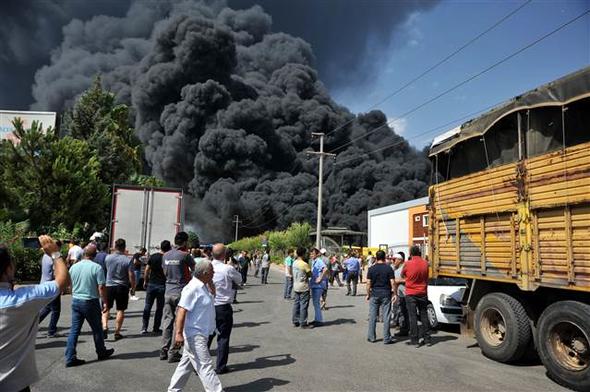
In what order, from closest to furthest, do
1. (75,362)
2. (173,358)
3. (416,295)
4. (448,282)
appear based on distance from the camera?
1. (75,362)
2. (173,358)
3. (416,295)
4. (448,282)

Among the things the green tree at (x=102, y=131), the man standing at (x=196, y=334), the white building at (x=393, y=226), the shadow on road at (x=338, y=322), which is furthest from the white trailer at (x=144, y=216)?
the white building at (x=393, y=226)

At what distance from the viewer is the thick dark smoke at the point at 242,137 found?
207 ft

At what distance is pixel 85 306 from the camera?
630cm

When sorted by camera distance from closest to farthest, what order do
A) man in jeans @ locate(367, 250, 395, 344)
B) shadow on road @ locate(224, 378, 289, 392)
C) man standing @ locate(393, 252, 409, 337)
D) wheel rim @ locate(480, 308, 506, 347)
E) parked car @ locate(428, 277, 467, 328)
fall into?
shadow on road @ locate(224, 378, 289, 392) → wheel rim @ locate(480, 308, 506, 347) → man in jeans @ locate(367, 250, 395, 344) → man standing @ locate(393, 252, 409, 337) → parked car @ locate(428, 277, 467, 328)

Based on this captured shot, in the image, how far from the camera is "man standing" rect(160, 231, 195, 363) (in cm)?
670

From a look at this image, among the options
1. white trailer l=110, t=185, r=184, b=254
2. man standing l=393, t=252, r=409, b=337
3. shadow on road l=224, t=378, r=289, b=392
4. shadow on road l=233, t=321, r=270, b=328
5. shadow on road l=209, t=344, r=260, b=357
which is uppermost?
white trailer l=110, t=185, r=184, b=254

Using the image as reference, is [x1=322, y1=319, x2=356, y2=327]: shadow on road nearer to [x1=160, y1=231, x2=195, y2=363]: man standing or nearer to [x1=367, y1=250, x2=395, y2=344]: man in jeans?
[x1=367, y1=250, x2=395, y2=344]: man in jeans

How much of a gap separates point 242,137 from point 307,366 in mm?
63932

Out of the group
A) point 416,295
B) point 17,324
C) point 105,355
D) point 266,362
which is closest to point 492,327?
point 416,295

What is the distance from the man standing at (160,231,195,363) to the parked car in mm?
5035

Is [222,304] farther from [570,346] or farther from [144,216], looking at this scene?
[144,216]

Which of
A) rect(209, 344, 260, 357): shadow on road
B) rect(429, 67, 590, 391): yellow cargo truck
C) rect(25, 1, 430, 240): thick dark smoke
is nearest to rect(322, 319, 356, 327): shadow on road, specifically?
rect(209, 344, 260, 357): shadow on road

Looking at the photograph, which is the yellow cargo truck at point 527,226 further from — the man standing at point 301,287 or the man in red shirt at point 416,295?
the man standing at point 301,287

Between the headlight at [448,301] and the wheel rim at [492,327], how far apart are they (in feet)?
6.70
